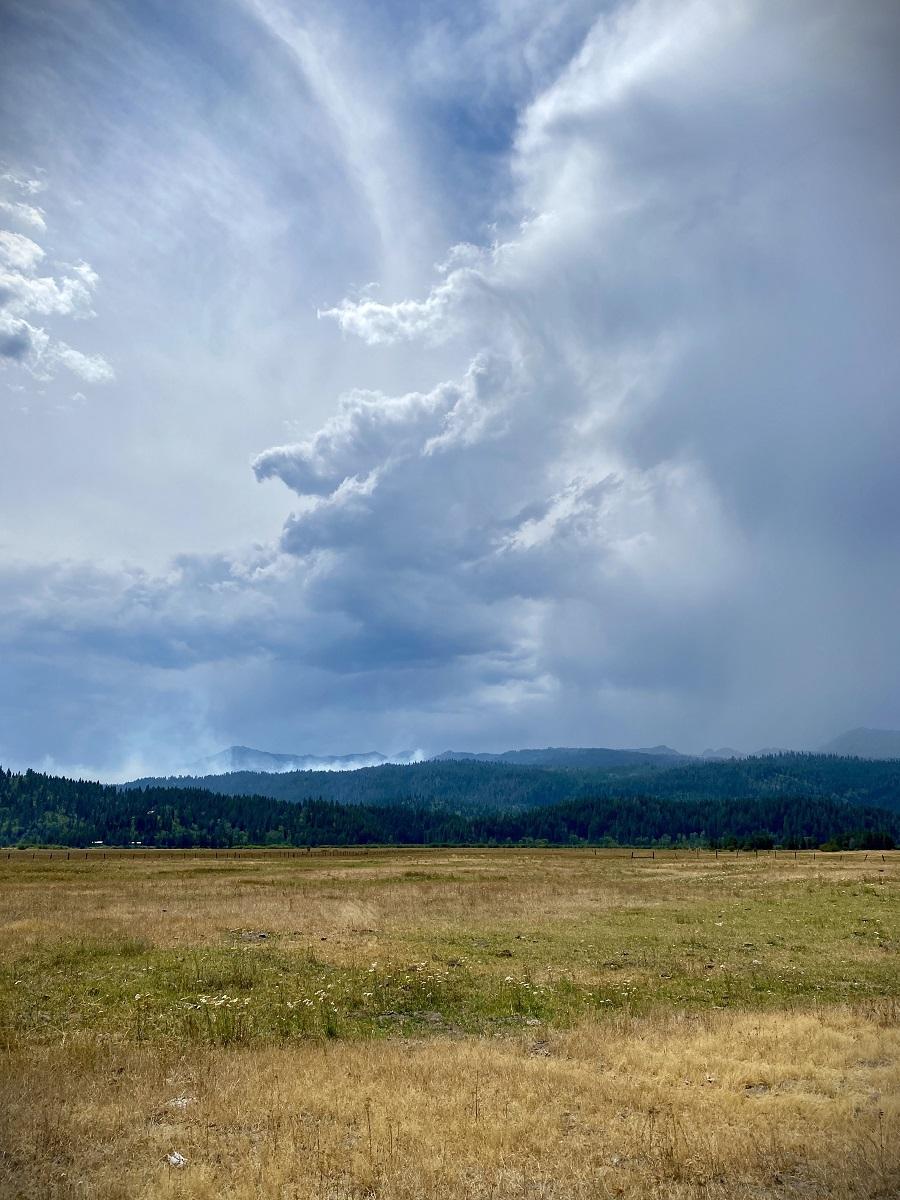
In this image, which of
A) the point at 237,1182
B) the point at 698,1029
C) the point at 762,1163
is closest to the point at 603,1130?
the point at 762,1163

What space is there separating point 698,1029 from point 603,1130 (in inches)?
274

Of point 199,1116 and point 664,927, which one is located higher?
point 199,1116

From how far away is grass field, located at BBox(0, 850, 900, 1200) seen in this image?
1027 cm

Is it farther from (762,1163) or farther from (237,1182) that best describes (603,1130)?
(237,1182)

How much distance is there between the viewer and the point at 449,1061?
15.0 m

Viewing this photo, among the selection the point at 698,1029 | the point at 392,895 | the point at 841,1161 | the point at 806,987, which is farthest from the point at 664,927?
the point at 841,1161

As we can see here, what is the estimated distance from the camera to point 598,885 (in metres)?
58.7

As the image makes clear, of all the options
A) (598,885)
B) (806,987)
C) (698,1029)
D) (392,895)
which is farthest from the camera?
(598,885)

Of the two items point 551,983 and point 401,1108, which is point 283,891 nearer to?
point 551,983

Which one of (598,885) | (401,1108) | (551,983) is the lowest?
(598,885)

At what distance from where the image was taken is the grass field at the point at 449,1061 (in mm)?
10273

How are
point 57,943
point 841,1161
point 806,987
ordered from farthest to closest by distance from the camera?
point 57,943, point 806,987, point 841,1161

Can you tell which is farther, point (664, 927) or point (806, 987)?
point (664, 927)

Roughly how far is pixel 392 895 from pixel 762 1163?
143ft
